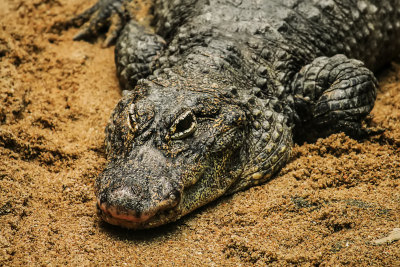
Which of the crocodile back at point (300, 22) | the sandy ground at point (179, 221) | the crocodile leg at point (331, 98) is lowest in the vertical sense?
the sandy ground at point (179, 221)

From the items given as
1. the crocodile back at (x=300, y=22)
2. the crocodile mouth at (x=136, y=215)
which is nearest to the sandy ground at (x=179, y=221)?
the crocodile mouth at (x=136, y=215)

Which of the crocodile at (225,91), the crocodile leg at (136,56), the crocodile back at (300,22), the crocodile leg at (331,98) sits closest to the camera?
the crocodile at (225,91)

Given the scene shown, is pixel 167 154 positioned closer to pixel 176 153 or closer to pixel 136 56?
pixel 176 153

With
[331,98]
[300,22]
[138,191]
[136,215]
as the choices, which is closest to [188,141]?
[138,191]

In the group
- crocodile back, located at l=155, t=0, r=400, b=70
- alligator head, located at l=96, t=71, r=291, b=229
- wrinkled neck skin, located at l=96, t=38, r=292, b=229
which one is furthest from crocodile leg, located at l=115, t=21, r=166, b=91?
alligator head, located at l=96, t=71, r=291, b=229

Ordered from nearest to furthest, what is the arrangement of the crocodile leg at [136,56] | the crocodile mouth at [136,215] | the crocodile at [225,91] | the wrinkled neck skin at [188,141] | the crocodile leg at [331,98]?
the crocodile mouth at [136,215] → the wrinkled neck skin at [188,141] → the crocodile at [225,91] → the crocodile leg at [331,98] → the crocodile leg at [136,56]

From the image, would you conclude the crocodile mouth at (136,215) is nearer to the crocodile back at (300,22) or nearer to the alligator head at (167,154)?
the alligator head at (167,154)

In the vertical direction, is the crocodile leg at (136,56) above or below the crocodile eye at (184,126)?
below

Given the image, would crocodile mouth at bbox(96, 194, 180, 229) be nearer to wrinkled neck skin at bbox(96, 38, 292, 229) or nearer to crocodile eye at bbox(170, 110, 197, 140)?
wrinkled neck skin at bbox(96, 38, 292, 229)

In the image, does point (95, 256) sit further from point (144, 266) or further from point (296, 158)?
point (296, 158)
